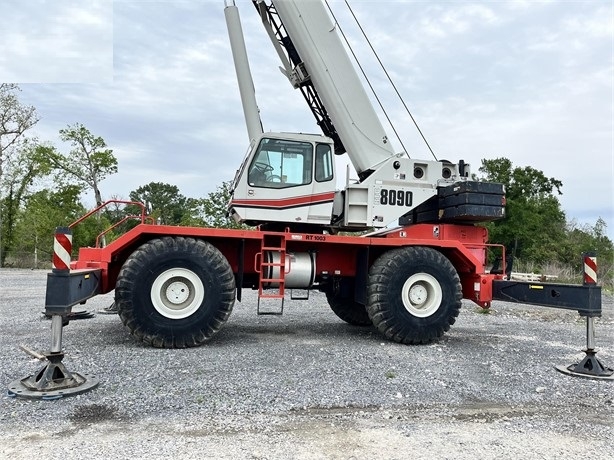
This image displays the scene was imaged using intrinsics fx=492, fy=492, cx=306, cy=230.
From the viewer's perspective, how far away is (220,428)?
3.71 meters

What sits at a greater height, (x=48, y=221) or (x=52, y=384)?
(x=48, y=221)

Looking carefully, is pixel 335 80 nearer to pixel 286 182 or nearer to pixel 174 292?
pixel 286 182

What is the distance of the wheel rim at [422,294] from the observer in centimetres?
716

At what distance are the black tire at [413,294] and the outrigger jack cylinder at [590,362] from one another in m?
1.70

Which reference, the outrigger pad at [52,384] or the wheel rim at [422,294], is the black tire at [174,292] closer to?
the outrigger pad at [52,384]

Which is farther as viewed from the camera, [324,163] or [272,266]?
[324,163]

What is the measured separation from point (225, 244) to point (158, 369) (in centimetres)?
236

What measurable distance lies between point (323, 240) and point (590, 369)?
12.1ft

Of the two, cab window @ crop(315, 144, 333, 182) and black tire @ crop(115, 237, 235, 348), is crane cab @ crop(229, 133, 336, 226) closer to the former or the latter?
cab window @ crop(315, 144, 333, 182)

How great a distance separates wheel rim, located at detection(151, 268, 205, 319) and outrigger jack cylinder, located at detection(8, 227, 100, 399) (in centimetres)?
135

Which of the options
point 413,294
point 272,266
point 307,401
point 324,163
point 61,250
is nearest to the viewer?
point 307,401

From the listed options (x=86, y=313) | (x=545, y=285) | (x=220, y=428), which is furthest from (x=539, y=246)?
(x=220, y=428)

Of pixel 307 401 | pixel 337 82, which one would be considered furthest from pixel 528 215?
pixel 307 401

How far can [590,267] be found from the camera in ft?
20.7
